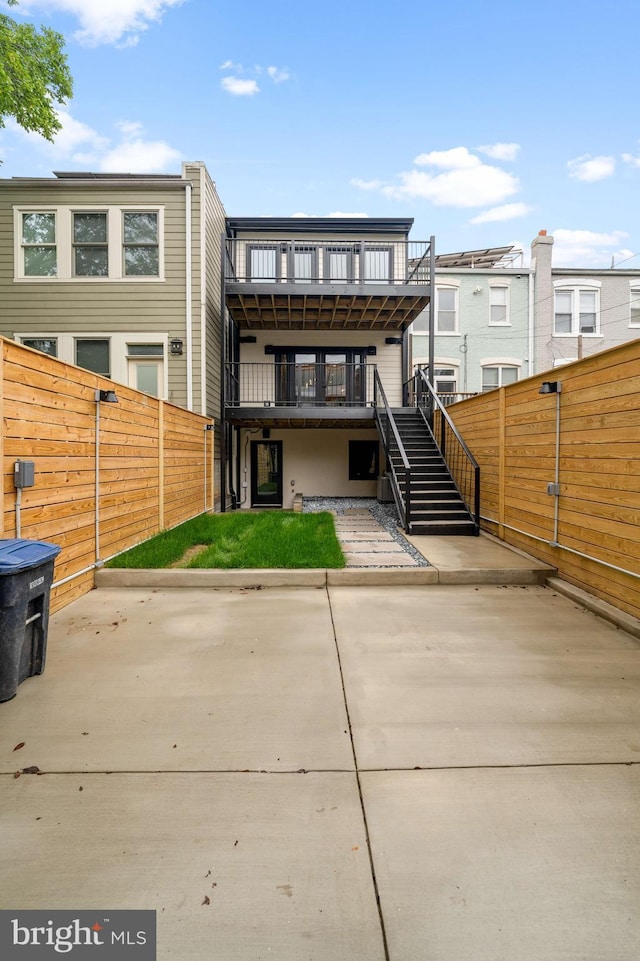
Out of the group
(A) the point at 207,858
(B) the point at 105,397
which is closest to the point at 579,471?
(A) the point at 207,858

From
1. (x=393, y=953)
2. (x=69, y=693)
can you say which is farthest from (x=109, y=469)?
(x=393, y=953)

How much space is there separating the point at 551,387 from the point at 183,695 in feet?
15.6

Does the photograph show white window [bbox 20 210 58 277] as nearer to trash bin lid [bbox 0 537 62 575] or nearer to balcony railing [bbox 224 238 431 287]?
balcony railing [bbox 224 238 431 287]

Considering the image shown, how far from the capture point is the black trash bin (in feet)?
8.17

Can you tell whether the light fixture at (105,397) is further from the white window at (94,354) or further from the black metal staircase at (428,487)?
the white window at (94,354)

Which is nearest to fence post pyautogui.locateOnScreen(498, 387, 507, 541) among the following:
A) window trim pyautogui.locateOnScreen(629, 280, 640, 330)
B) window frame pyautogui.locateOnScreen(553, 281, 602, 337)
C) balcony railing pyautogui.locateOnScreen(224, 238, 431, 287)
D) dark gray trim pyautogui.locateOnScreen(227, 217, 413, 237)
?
balcony railing pyautogui.locateOnScreen(224, 238, 431, 287)

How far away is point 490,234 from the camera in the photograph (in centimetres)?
2170

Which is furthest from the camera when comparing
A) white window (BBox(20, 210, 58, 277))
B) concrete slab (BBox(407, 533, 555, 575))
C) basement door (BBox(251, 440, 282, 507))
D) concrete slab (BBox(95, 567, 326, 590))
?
basement door (BBox(251, 440, 282, 507))

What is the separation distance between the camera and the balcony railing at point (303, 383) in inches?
470

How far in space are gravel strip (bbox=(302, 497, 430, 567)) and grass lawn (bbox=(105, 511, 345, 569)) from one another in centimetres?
103

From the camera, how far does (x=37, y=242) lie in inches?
368

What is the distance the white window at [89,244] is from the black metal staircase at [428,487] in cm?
656

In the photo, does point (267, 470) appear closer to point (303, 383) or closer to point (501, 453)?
point (303, 383)

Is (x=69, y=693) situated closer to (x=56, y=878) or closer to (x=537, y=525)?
(x=56, y=878)
